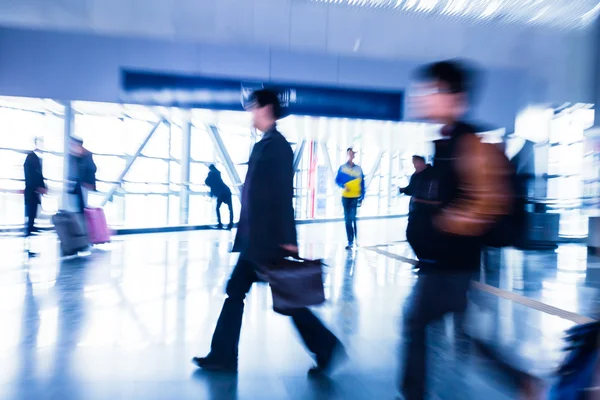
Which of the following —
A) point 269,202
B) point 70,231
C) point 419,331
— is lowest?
point 70,231

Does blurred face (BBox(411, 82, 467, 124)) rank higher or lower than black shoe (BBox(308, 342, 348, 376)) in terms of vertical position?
higher

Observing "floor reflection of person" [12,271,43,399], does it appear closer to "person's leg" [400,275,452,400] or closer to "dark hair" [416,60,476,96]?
"person's leg" [400,275,452,400]

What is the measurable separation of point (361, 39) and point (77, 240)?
545 centimetres

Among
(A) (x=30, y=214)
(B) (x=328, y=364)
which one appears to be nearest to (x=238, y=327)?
(B) (x=328, y=364)

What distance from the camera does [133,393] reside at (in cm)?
214

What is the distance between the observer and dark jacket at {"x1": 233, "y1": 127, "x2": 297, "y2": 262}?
227 cm

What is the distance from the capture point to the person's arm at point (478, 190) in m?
1.53

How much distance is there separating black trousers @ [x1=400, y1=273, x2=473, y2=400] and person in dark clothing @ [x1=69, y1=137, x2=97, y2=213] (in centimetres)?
560

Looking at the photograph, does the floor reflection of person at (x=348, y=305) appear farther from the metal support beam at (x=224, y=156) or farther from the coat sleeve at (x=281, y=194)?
the metal support beam at (x=224, y=156)

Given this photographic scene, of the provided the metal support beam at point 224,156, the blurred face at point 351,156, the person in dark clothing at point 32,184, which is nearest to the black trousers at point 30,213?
the person in dark clothing at point 32,184

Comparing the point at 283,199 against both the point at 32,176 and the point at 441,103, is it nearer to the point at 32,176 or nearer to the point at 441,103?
the point at 441,103

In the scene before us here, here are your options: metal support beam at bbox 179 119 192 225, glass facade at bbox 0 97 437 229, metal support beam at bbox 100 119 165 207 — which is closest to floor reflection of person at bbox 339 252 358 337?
glass facade at bbox 0 97 437 229

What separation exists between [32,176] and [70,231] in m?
1.17

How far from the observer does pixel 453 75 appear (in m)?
1.67
